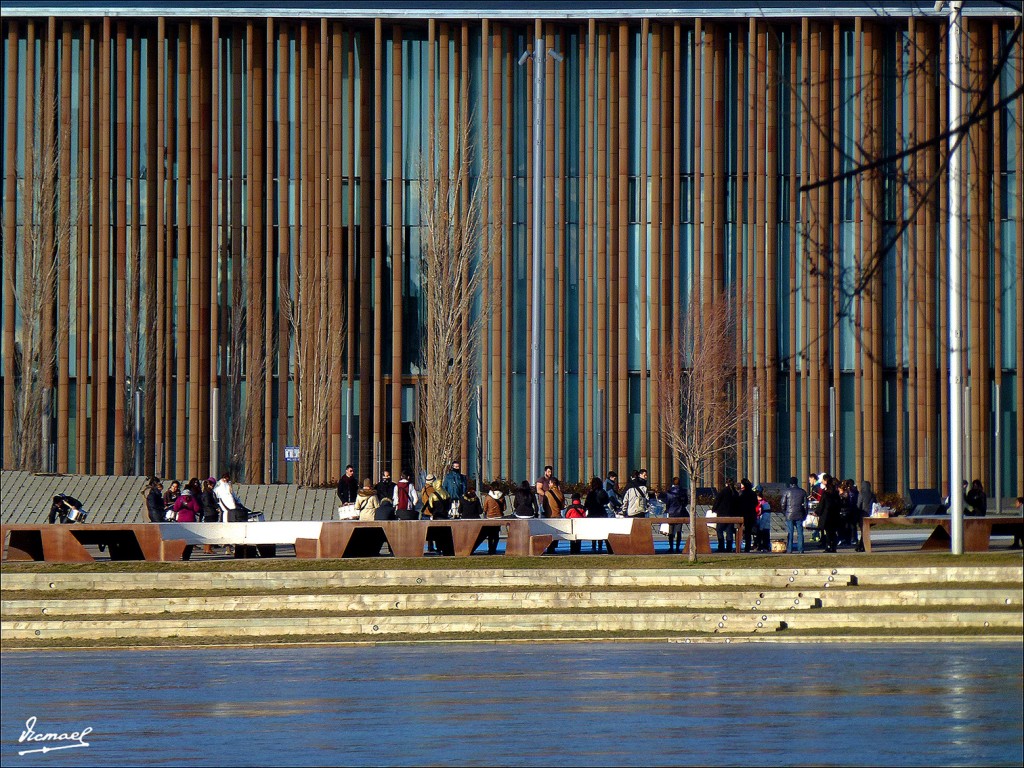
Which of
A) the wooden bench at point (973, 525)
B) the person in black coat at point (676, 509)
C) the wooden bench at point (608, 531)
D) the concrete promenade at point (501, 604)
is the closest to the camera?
the concrete promenade at point (501, 604)

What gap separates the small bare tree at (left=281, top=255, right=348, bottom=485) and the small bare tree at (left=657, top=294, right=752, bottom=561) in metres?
8.81

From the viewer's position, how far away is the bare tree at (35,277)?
3916cm

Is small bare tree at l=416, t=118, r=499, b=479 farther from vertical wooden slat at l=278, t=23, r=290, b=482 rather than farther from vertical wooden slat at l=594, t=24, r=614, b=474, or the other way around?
vertical wooden slat at l=278, t=23, r=290, b=482

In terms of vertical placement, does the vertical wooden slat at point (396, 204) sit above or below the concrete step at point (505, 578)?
above

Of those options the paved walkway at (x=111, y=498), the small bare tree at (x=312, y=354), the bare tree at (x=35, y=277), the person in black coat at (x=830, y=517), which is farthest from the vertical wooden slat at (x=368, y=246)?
the person in black coat at (x=830, y=517)

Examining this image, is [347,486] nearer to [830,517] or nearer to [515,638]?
[830,517]

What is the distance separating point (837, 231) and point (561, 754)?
33.7 metres

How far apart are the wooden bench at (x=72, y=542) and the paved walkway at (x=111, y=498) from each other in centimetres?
949

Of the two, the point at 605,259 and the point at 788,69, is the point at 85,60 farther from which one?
the point at 788,69

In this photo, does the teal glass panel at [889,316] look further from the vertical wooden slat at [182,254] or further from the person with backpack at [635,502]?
the vertical wooden slat at [182,254]

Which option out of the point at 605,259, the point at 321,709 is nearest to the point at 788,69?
the point at 605,259

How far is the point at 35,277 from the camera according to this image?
39.5m

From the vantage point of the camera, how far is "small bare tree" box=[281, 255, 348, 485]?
3944 centimetres
